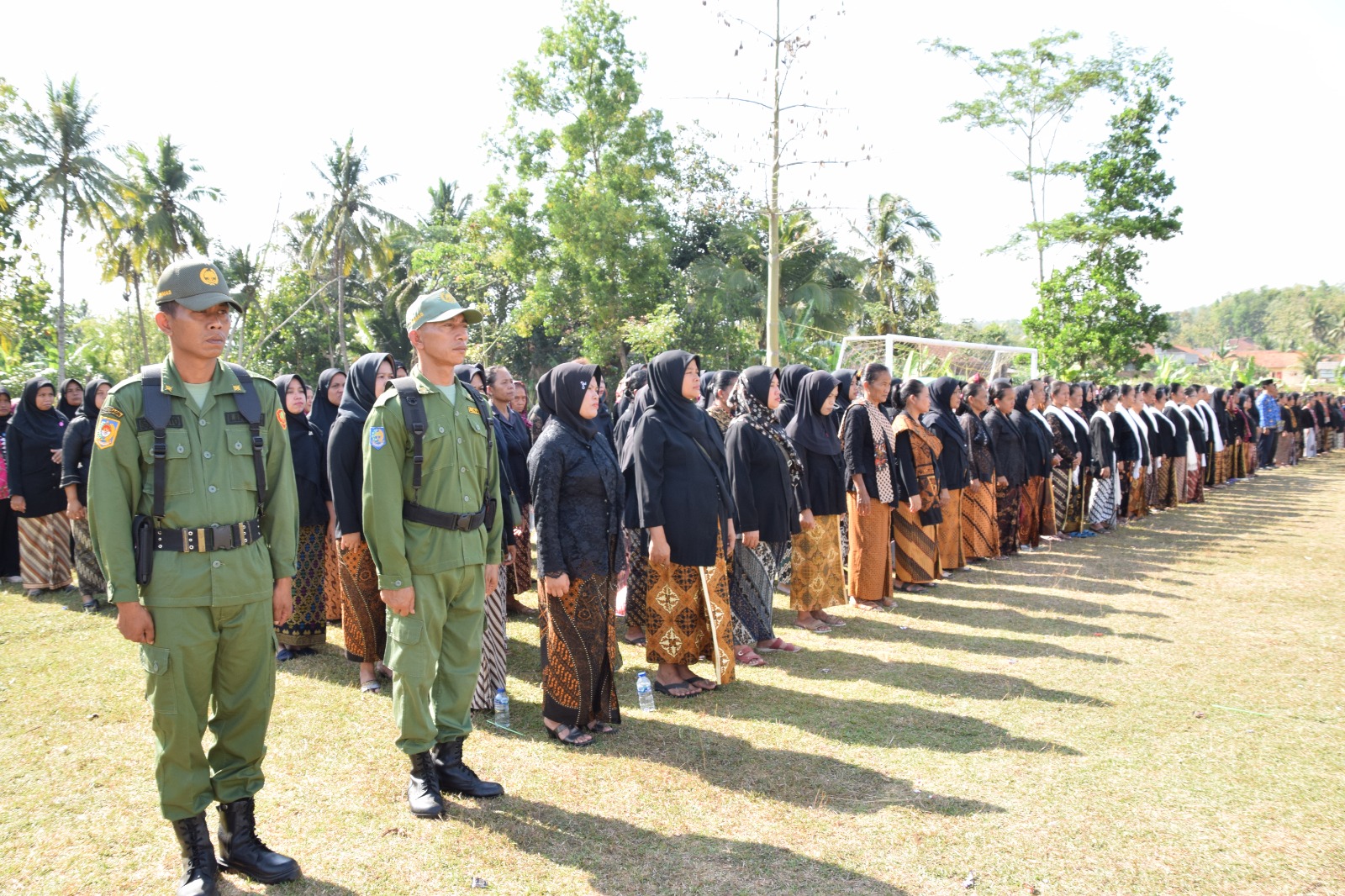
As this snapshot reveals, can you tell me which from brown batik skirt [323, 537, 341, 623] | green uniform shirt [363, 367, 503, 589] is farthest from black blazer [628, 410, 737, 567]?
brown batik skirt [323, 537, 341, 623]

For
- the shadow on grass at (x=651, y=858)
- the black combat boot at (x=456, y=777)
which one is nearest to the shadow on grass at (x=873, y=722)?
the shadow on grass at (x=651, y=858)

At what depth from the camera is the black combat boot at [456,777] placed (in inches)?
151

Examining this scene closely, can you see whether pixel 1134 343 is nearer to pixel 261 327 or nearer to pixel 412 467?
pixel 412 467

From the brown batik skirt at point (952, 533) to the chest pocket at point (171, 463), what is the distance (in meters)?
Answer: 7.04

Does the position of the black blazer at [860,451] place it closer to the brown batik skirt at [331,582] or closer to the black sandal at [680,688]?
the black sandal at [680,688]

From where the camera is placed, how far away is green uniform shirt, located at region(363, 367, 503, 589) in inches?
138

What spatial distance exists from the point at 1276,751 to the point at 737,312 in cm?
2462

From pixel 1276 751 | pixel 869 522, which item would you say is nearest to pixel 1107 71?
pixel 869 522

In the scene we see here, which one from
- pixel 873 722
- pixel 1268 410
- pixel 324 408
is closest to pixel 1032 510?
pixel 873 722

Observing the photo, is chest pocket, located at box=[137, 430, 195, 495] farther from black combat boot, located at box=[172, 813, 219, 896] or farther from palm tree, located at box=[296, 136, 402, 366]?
palm tree, located at box=[296, 136, 402, 366]

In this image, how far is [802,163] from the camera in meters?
13.0

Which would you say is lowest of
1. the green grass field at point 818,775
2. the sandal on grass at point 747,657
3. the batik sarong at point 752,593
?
the green grass field at point 818,775

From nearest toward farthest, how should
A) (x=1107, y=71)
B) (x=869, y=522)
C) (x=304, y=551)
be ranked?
(x=304, y=551) → (x=869, y=522) → (x=1107, y=71)

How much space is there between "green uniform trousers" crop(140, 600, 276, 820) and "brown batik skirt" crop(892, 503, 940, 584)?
603cm
